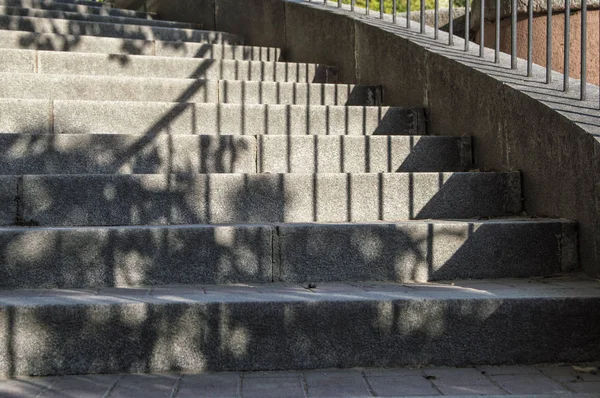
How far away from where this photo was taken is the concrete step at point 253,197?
Answer: 356 centimetres

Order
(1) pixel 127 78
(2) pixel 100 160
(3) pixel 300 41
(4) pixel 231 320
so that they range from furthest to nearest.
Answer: (3) pixel 300 41 < (1) pixel 127 78 < (2) pixel 100 160 < (4) pixel 231 320

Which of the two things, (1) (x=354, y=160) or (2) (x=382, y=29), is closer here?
(1) (x=354, y=160)

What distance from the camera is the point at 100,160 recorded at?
398 cm

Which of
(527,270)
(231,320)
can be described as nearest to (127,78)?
(231,320)

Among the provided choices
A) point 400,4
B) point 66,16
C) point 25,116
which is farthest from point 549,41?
point 400,4

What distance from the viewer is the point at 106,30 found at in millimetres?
6891

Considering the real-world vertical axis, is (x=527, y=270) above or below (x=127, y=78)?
below

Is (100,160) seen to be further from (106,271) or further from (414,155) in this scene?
(414,155)

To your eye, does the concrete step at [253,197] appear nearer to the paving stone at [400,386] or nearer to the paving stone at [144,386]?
the paving stone at [144,386]

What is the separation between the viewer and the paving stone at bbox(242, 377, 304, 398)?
2604 mm

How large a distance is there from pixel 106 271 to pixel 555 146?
88.4 inches

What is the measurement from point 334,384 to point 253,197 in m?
1.25

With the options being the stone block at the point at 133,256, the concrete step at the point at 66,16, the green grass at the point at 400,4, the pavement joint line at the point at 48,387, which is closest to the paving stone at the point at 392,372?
the stone block at the point at 133,256

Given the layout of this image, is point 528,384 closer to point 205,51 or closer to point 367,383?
point 367,383
